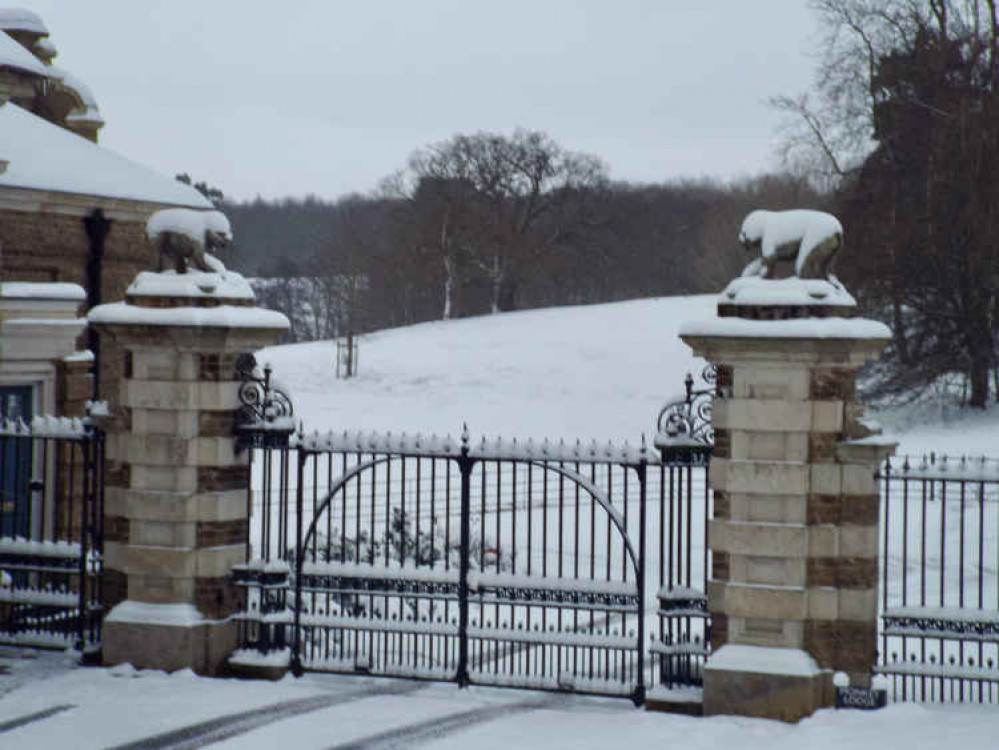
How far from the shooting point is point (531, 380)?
46.9 meters

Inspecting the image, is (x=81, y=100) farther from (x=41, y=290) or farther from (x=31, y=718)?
(x=31, y=718)

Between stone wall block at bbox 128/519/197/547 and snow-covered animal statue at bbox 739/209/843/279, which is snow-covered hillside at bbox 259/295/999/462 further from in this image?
stone wall block at bbox 128/519/197/547

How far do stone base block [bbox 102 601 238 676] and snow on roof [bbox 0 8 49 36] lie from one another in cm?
1191

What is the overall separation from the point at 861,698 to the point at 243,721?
163 inches

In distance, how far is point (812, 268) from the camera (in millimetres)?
9820

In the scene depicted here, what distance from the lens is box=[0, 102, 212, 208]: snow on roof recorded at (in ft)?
52.6

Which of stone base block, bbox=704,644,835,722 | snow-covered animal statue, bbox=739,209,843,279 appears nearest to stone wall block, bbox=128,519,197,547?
stone base block, bbox=704,644,835,722

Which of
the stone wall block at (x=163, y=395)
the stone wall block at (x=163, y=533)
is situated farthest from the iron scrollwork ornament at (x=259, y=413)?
the stone wall block at (x=163, y=533)

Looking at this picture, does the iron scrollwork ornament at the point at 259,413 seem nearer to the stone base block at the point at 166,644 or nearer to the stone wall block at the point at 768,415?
the stone base block at the point at 166,644

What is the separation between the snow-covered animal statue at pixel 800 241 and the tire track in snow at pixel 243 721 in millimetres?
4062

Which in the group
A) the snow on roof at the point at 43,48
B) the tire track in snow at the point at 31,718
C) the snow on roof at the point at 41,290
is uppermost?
the snow on roof at the point at 43,48

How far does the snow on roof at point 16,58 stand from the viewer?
15.0 meters

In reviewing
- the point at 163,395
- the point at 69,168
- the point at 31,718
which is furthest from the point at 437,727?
the point at 69,168

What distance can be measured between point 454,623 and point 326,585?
104 centimetres
